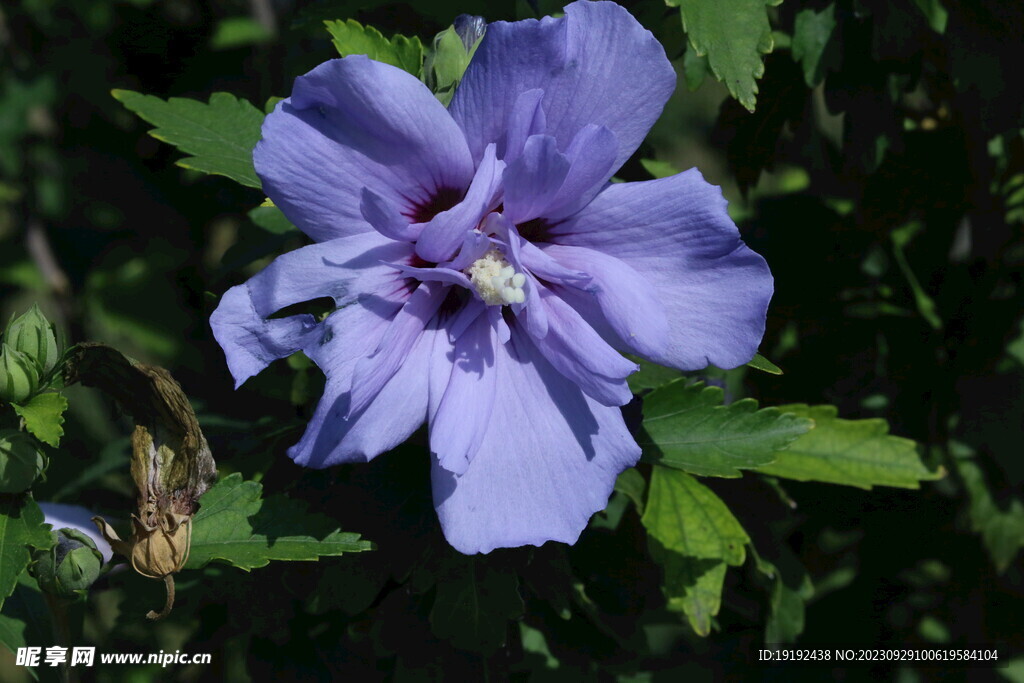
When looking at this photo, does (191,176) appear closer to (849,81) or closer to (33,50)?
(33,50)

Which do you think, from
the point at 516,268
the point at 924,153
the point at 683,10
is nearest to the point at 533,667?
the point at 516,268

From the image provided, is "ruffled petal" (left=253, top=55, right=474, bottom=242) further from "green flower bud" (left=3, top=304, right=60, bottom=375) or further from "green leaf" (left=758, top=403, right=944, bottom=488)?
"green leaf" (left=758, top=403, right=944, bottom=488)

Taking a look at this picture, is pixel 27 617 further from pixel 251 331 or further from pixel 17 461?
pixel 251 331

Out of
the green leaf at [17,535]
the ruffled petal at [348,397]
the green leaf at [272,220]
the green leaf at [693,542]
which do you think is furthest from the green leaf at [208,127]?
the green leaf at [693,542]

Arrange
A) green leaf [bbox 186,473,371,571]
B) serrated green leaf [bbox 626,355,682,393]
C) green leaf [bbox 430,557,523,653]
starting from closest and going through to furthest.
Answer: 1. green leaf [bbox 186,473,371,571]
2. green leaf [bbox 430,557,523,653]
3. serrated green leaf [bbox 626,355,682,393]

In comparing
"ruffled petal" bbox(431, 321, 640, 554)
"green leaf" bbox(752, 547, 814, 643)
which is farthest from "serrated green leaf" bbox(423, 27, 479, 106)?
"green leaf" bbox(752, 547, 814, 643)

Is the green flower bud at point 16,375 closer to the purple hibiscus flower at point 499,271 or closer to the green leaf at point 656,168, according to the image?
the purple hibiscus flower at point 499,271

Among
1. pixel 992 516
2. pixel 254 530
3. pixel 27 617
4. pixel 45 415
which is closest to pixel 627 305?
pixel 254 530
